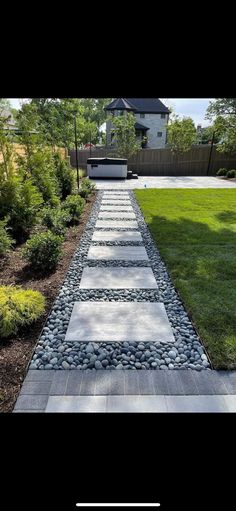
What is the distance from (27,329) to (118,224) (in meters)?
4.83

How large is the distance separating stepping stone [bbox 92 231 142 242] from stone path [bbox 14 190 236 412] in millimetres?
1593

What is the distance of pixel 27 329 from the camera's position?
334 centimetres

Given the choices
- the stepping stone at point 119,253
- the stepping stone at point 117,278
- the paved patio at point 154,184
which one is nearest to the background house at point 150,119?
the paved patio at point 154,184

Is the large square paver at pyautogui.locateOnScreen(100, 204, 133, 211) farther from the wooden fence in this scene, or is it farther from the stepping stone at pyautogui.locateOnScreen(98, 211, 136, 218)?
the wooden fence

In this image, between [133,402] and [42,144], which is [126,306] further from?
[42,144]

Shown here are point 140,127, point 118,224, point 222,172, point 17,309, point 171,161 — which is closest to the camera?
point 17,309

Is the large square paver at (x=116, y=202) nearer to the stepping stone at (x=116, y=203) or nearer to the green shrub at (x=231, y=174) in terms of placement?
the stepping stone at (x=116, y=203)

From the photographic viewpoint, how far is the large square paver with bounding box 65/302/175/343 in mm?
3248

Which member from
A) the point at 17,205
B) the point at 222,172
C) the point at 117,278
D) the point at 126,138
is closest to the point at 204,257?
the point at 117,278

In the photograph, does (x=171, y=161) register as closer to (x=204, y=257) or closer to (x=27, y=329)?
(x=204, y=257)
